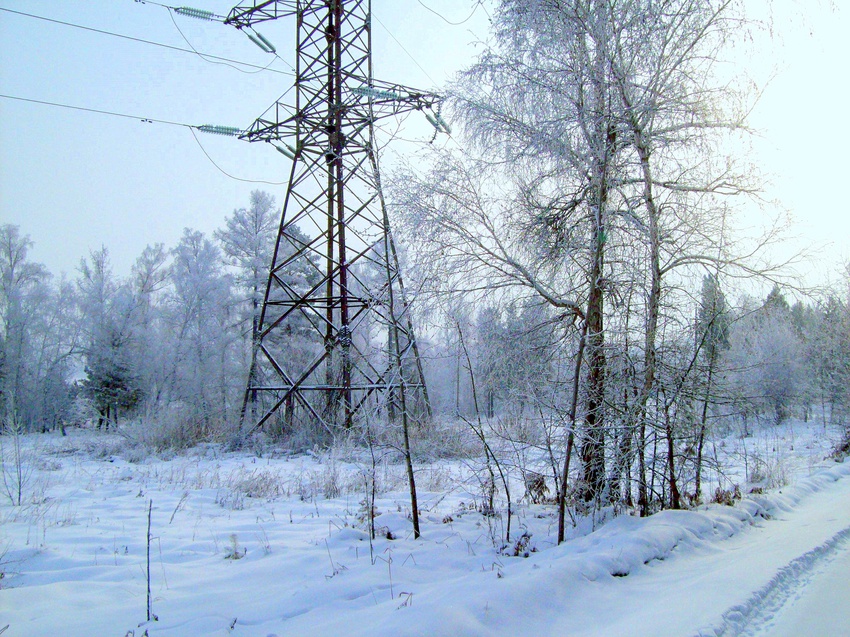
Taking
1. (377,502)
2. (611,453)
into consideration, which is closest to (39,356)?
(377,502)

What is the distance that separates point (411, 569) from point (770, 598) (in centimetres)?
237

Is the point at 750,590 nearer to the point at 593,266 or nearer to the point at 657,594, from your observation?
Answer: the point at 657,594

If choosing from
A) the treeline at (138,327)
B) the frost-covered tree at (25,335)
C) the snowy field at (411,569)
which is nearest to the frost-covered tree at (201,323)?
the treeline at (138,327)

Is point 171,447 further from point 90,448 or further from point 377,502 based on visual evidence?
point 377,502

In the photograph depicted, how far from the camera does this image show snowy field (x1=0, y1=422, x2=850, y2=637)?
108 inches

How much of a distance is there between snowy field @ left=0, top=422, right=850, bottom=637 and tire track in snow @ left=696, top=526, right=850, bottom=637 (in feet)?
0.04

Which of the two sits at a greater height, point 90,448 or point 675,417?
point 675,417

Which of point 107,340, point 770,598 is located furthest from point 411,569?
point 107,340

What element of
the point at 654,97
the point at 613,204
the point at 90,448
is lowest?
the point at 90,448

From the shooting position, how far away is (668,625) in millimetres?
2557

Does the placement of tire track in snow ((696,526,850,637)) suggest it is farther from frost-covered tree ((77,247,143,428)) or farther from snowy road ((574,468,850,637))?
frost-covered tree ((77,247,143,428))

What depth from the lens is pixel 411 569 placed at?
377 cm

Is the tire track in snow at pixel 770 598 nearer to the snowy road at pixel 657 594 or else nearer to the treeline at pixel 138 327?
the snowy road at pixel 657 594

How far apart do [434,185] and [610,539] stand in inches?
147
